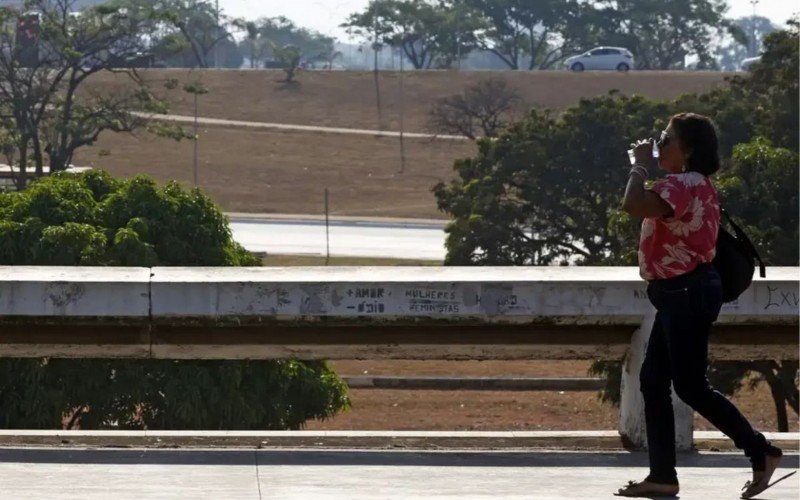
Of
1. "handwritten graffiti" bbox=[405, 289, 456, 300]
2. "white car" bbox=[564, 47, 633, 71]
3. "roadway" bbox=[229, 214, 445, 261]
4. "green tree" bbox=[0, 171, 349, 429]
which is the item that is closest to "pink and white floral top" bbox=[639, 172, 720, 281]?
"handwritten graffiti" bbox=[405, 289, 456, 300]

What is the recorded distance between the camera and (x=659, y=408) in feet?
18.1

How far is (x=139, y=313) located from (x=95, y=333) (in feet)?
1.04

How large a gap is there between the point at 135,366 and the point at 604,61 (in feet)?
256

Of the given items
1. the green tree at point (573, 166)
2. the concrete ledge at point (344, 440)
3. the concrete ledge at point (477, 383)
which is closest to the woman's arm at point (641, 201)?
the concrete ledge at point (344, 440)

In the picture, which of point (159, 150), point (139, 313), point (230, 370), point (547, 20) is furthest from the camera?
point (547, 20)

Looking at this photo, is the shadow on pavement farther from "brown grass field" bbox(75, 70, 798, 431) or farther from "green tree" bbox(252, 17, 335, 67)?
"green tree" bbox(252, 17, 335, 67)

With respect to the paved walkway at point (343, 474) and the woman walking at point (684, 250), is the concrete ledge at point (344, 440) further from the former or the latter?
the woman walking at point (684, 250)

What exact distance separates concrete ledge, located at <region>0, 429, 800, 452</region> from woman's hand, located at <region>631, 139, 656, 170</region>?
1773mm

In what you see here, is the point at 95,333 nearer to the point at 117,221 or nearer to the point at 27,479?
the point at 27,479

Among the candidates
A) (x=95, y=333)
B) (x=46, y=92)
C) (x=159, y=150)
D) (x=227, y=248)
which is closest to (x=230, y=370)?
(x=227, y=248)

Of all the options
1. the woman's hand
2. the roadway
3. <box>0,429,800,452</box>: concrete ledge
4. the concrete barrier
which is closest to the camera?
the woman's hand

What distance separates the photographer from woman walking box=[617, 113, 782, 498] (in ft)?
17.0

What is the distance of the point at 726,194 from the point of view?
2106 centimetres

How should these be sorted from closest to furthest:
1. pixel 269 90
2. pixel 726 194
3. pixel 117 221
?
pixel 117 221, pixel 726 194, pixel 269 90
